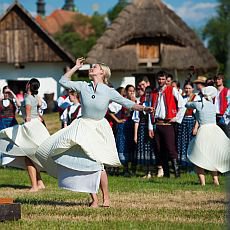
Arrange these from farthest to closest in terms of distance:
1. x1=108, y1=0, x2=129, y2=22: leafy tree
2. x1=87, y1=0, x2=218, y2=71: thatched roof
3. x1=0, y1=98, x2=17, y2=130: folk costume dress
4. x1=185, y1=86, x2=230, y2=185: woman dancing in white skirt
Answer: x1=108, y1=0, x2=129, y2=22: leafy tree, x1=87, y1=0, x2=218, y2=71: thatched roof, x1=0, y1=98, x2=17, y2=130: folk costume dress, x1=185, y1=86, x2=230, y2=185: woman dancing in white skirt

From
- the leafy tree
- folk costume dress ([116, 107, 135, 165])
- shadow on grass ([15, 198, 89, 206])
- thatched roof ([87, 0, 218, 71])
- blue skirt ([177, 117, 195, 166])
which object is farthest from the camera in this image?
the leafy tree

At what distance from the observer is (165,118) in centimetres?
1598

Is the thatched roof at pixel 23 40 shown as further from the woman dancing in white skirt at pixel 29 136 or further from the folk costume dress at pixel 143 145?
the woman dancing in white skirt at pixel 29 136

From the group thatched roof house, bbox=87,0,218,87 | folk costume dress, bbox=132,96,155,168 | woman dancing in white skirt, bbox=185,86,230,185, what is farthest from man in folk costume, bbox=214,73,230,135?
thatched roof house, bbox=87,0,218,87

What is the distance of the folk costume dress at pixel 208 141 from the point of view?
566 inches

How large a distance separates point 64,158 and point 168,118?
5.43 m

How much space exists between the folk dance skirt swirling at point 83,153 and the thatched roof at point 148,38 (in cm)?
3701

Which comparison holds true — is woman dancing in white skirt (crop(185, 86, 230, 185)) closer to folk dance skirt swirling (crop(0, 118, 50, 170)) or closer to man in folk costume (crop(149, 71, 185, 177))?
man in folk costume (crop(149, 71, 185, 177))

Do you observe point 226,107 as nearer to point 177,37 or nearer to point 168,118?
point 168,118

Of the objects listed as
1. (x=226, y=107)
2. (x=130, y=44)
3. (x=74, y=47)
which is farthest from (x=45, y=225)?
(x=74, y=47)

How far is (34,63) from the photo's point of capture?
54.4 meters

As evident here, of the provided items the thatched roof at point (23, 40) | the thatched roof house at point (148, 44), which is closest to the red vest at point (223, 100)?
the thatched roof house at point (148, 44)

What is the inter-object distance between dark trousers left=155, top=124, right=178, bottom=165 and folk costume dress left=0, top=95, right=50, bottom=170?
2.92m

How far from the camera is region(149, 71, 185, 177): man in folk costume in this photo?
51.8ft
